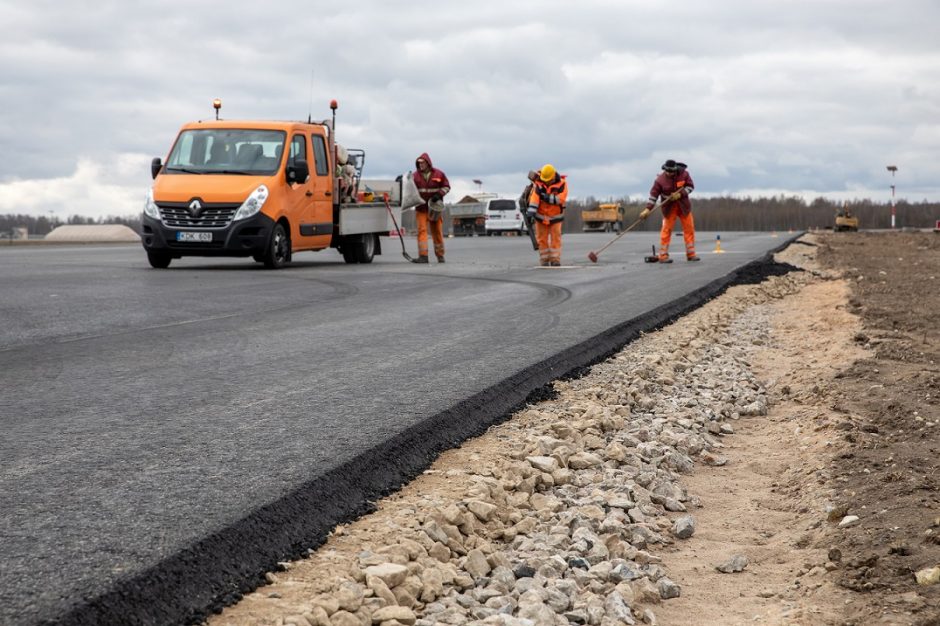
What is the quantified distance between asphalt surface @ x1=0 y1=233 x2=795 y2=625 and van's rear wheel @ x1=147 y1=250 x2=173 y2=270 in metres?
5.05

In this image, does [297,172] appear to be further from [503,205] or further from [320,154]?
[503,205]

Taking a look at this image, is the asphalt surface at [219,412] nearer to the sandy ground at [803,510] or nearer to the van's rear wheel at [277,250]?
the sandy ground at [803,510]

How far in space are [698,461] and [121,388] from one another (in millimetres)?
3179

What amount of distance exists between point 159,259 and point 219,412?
43.2 ft

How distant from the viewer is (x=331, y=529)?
3.79 m

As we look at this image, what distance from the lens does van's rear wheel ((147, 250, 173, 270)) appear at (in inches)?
697

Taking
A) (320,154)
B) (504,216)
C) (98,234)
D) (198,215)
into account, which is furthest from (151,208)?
(504,216)

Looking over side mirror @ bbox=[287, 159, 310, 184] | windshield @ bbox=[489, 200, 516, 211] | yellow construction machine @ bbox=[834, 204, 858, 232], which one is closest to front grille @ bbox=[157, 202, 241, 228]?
side mirror @ bbox=[287, 159, 310, 184]

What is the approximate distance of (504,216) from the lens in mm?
55094

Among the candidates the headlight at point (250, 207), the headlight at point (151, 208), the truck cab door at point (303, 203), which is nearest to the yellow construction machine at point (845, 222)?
the truck cab door at point (303, 203)

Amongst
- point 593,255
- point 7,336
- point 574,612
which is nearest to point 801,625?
point 574,612

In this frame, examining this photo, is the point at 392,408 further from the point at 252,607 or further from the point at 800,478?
the point at 252,607

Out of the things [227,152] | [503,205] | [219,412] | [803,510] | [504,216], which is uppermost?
[227,152]

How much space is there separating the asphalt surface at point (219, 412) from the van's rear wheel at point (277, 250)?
15.8 ft
